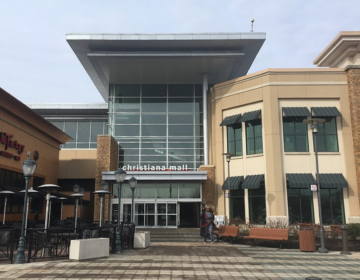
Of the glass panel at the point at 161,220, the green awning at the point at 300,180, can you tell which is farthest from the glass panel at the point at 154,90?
the green awning at the point at 300,180

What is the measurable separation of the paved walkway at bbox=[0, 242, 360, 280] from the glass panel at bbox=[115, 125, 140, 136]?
18138 millimetres

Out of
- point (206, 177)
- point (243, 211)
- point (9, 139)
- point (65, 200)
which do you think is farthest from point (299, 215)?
point (9, 139)

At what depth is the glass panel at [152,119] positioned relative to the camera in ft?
103

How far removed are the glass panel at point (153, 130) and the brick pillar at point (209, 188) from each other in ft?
19.8

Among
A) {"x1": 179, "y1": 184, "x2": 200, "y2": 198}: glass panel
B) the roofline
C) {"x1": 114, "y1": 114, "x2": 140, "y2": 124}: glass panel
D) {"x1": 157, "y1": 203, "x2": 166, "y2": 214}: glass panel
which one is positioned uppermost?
{"x1": 114, "y1": 114, "x2": 140, "y2": 124}: glass panel

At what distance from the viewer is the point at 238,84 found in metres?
26.1

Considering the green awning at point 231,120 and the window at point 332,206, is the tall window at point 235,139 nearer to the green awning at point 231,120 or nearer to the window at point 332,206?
→ the green awning at point 231,120

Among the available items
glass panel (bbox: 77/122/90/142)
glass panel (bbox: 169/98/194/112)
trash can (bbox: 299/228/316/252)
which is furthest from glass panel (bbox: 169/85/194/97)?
trash can (bbox: 299/228/316/252)

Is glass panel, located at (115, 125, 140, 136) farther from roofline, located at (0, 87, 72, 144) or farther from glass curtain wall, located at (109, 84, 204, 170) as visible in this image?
roofline, located at (0, 87, 72, 144)

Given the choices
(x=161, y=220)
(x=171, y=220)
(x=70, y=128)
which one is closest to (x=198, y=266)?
(x=171, y=220)

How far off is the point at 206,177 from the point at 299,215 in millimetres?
7416

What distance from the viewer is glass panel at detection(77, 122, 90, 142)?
35.4 metres

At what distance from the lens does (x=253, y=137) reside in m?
24.6

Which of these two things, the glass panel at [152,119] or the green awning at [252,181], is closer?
the green awning at [252,181]
